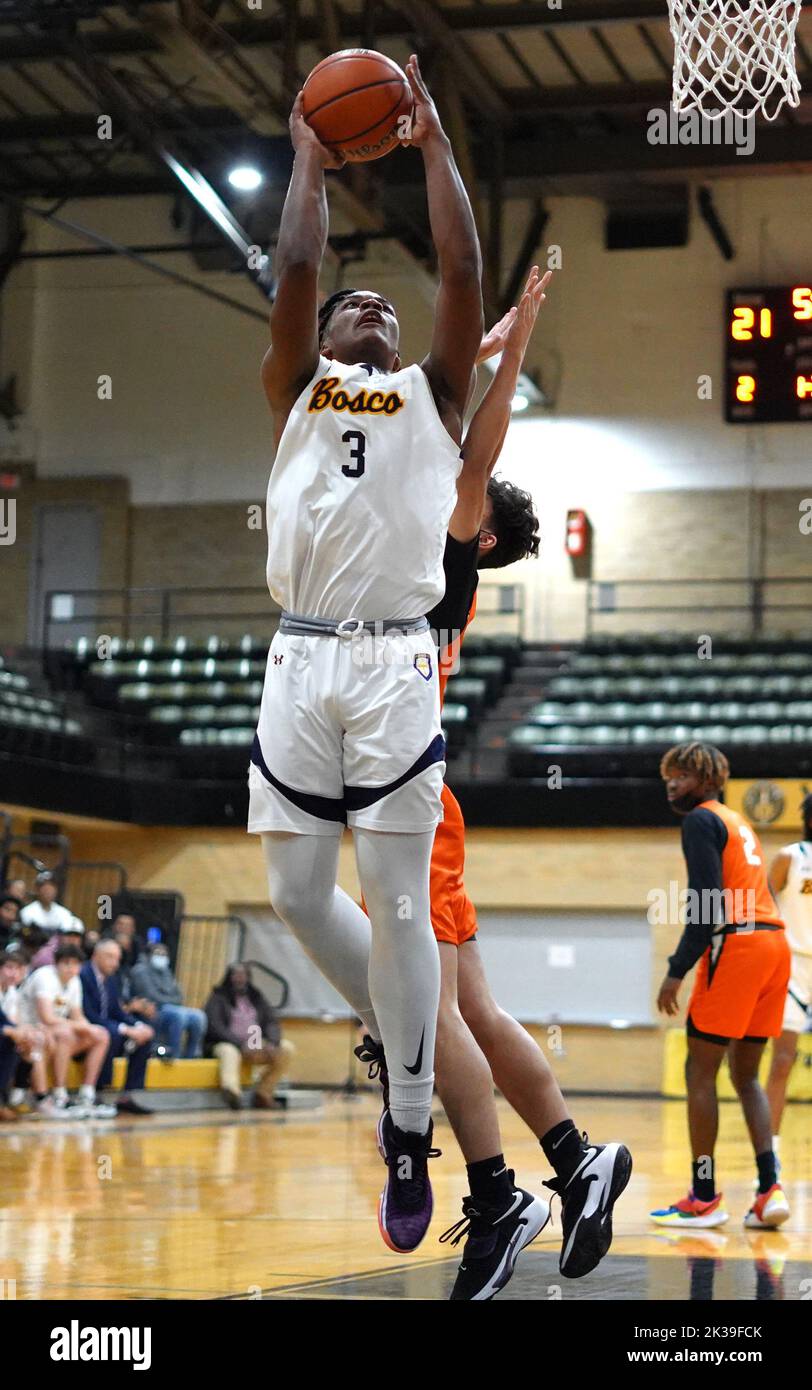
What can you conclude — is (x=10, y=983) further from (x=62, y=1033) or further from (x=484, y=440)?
(x=484, y=440)

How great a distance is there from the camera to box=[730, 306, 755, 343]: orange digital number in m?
13.9

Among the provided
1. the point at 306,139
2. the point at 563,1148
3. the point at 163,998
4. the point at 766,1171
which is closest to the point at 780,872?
the point at 766,1171

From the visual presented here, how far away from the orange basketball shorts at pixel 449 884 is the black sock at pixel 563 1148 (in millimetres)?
499

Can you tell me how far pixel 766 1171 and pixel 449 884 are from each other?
307 cm

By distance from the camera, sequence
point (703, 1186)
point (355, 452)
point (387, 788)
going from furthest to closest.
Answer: point (703, 1186), point (355, 452), point (387, 788)

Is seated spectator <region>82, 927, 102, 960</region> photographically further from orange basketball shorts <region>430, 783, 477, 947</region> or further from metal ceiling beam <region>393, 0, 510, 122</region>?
orange basketball shorts <region>430, 783, 477, 947</region>

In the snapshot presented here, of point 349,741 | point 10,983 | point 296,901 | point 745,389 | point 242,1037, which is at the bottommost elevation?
point 242,1037

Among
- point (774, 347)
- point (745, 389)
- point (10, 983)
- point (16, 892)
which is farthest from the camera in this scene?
point (745, 389)

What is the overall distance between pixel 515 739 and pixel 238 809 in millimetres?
3224

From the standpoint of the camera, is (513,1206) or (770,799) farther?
(770,799)

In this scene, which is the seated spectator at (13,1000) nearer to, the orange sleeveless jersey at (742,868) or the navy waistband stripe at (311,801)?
the orange sleeveless jersey at (742,868)

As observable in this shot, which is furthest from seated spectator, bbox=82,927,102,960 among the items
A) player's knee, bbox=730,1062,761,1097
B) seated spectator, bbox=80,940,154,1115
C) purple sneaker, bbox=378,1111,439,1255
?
purple sneaker, bbox=378,1111,439,1255

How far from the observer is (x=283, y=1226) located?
620 centimetres
